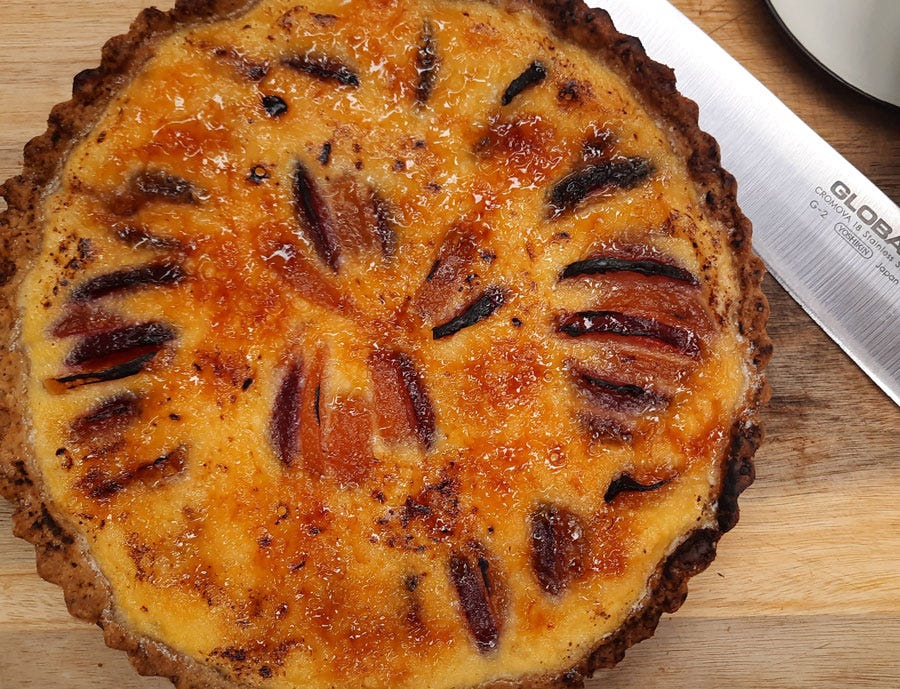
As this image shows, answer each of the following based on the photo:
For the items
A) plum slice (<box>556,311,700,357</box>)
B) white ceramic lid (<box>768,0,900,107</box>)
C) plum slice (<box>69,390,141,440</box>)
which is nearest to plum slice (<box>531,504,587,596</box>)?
plum slice (<box>556,311,700,357</box>)

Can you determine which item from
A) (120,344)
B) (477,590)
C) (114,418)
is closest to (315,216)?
(120,344)

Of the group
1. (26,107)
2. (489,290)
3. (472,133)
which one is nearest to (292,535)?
(489,290)

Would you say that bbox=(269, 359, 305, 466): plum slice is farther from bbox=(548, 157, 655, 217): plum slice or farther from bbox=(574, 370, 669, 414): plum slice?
bbox=(548, 157, 655, 217): plum slice

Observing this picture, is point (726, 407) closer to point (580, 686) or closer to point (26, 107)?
point (580, 686)

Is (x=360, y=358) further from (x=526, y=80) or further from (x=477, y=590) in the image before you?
(x=526, y=80)

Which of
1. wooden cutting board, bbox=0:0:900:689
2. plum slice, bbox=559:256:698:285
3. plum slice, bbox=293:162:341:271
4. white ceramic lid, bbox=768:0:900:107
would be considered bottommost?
wooden cutting board, bbox=0:0:900:689
